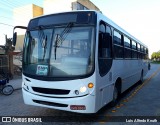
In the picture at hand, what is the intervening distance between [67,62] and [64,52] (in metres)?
0.29

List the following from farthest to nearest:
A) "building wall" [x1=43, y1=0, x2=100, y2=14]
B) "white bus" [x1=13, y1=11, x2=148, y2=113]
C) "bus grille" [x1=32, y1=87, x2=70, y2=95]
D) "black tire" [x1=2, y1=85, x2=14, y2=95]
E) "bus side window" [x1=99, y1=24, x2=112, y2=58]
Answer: "building wall" [x1=43, y1=0, x2=100, y2=14], "black tire" [x1=2, y1=85, x2=14, y2=95], "bus side window" [x1=99, y1=24, x2=112, y2=58], "bus grille" [x1=32, y1=87, x2=70, y2=95], "white bus" [x1=13, y1=11, x2=148, y2=113]

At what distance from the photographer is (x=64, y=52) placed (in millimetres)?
5184

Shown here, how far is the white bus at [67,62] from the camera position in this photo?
4.96m

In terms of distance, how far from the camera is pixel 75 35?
5.18 m

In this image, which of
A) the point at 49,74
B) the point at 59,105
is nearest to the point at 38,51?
the point at 49,74

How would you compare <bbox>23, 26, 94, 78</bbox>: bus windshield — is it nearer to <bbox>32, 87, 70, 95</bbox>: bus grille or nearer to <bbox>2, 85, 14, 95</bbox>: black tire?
<bbox>32, 87, 70, 95</bbox>: bus grille

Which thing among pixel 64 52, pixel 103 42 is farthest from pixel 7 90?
pixel 103 42

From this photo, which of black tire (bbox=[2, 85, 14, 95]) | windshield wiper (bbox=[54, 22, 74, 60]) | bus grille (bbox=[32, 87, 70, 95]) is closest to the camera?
bus grille (bbox=[32, 87, 70, 95])

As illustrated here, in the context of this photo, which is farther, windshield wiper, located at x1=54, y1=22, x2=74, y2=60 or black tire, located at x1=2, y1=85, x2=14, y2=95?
black tire, located at x1=2, y1=85, x2=14, y2=95

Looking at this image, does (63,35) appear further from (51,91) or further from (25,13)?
(25,13)

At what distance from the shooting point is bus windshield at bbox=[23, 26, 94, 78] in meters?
5.01

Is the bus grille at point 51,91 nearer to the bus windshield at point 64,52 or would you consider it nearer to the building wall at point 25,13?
the bus windshield at point 64,52

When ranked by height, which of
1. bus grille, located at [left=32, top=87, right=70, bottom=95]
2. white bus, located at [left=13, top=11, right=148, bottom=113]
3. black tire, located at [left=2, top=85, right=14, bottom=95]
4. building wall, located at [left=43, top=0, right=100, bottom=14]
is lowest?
black tire, located at [left=2, top=85, right=14, bottom=95]

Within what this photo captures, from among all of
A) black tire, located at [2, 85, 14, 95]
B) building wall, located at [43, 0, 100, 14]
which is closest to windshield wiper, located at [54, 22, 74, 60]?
black tire, located at [2, 85, 14, 95]
